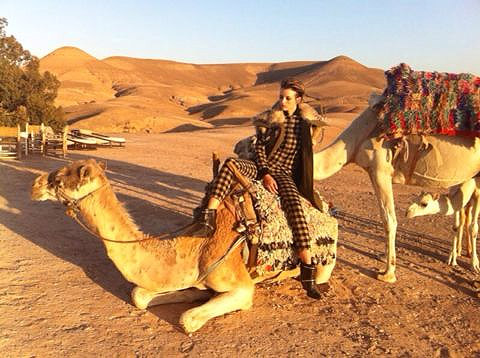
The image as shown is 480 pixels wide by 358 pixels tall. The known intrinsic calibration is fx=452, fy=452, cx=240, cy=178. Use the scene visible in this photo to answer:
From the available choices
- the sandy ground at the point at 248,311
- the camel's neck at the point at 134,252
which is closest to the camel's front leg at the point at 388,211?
the sandy ground at the point at 248,311

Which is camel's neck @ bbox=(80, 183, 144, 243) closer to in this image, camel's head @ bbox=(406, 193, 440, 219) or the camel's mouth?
the camel's mouth

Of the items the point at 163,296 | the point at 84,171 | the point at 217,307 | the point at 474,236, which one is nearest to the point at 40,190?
the point at 84,171

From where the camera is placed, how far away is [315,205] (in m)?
5.26

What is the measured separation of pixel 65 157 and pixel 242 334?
15.1 m

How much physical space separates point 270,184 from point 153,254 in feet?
4.79

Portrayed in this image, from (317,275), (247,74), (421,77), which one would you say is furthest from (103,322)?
(247,74)

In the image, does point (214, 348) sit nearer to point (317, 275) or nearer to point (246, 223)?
point (246, 223)

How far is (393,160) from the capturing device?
6070 millimetres

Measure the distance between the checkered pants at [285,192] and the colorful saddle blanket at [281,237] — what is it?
2.8 inches

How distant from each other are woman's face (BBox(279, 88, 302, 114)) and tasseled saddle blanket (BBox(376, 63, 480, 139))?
1.27m

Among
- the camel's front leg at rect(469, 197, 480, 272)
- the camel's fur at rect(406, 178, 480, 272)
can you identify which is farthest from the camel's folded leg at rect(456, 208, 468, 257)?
the camel's front leg at rect(469, 197, 480, 272)

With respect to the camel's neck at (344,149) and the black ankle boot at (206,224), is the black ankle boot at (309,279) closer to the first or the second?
the black ankle boot at (206,224)

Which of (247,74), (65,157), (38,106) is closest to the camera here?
(65,157)

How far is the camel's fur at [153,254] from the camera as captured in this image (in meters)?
4.21
